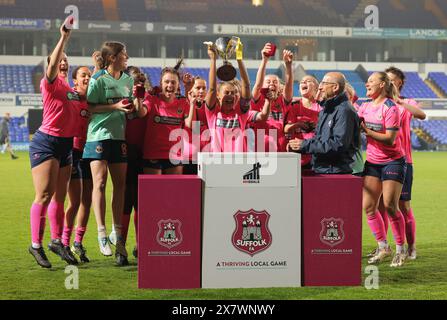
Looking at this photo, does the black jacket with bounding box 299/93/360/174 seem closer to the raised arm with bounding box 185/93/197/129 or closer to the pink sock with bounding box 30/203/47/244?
the raised arm with bounding box 185/93/197/129

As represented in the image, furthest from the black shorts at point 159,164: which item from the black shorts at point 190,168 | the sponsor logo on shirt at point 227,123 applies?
the sponsor logo on shirt at point 227,123

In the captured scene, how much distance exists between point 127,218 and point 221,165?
1.65 metres

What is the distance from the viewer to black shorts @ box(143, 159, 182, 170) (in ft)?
20.9

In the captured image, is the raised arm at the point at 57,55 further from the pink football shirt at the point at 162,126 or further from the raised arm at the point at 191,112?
the raised arm at the point at 191,112

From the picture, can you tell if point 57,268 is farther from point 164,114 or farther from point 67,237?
point 164,114

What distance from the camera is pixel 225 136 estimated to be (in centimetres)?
600

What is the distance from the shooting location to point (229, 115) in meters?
6.03

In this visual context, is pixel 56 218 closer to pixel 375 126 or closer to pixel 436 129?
pixel 375 126

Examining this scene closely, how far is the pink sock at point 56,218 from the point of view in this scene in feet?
20.9

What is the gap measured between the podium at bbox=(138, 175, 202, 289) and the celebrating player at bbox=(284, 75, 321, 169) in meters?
1.62

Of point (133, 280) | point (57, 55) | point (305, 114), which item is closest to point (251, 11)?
point (305, 114)

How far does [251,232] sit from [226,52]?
1.74 meters

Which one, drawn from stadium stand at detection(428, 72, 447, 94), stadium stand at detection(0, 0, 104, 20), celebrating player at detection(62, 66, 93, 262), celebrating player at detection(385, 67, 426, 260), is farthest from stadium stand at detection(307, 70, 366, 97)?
celebrating player at detection(62, 66, 93, 262)

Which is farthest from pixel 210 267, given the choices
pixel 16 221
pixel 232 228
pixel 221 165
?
pixel 16 221
